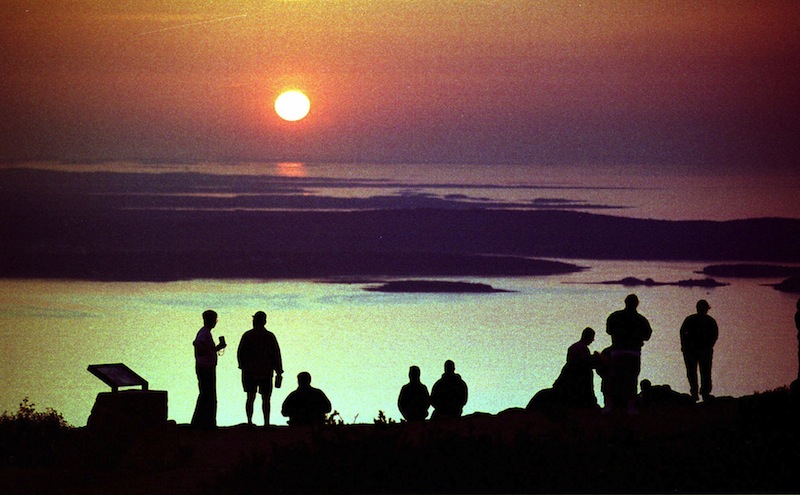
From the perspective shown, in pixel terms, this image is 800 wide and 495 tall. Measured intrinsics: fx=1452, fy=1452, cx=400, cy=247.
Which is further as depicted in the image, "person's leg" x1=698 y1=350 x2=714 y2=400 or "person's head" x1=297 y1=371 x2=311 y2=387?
"person's leg" x1=698 y1=350 x2=714 y2=400

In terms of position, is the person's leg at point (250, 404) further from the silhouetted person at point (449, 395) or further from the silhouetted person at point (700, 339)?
the silhouetted person at point (700, 339)

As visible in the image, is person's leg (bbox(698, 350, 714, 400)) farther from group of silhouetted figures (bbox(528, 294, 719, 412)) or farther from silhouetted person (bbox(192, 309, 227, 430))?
silhouetted person (bbox(192, 309, 227, 430))

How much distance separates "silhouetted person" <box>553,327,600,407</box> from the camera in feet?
75.0

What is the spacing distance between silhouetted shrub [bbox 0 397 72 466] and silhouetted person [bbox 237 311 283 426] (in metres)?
3.16

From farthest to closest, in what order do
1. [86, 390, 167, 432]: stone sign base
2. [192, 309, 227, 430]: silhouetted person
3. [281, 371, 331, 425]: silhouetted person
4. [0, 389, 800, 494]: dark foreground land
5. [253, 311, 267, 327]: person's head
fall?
[281, 371, 331, 425]: silhouetted person
[253, 311, 267, 327]: person's head
[192, 309, 227, 430]: silhouetted person
[86, 390, 167, 432]: stone sign base
[0, 389, 800, 494]: dark foreground land

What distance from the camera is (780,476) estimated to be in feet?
61.3

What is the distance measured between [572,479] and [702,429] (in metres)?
3.45

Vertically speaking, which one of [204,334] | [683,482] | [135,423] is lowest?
[683,482]

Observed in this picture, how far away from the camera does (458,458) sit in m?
19.3

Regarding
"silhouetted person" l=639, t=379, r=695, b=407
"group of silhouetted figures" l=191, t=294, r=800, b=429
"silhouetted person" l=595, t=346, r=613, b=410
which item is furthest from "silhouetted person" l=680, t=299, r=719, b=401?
"silhouetted person" l=595, t=346, r=613, b=410

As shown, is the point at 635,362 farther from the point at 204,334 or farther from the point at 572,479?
the point at 204,334

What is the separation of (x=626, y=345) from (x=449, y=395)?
3031 mm

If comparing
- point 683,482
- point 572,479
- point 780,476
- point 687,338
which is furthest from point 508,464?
point 687,338

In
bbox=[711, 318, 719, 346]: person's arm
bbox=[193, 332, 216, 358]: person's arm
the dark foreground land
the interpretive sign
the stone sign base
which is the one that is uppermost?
bbox=[711, 318, 719, 346]: person's arm
